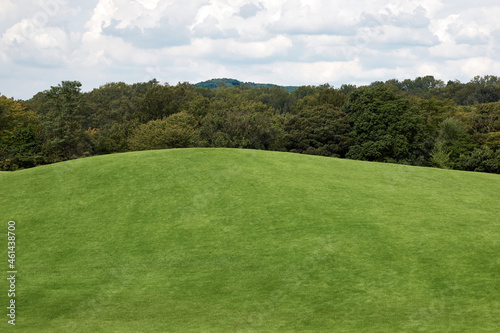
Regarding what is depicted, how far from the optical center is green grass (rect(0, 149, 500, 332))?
38.7 ft

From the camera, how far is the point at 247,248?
16.0 metres

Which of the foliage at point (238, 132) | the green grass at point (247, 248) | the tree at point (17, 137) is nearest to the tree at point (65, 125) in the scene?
the tree at point (17, 137)

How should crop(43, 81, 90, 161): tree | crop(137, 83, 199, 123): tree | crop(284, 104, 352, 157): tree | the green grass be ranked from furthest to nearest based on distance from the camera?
crop(137, 83, 199, 123): tree < crop(43, 81, 90, 161): tree < crop(284, 104, 352, 157): tree < the green grass

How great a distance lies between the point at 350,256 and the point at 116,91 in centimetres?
10477

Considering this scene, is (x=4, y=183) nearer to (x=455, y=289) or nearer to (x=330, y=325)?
(x=330, y=325)

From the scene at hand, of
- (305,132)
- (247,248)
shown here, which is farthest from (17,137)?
(247,248)

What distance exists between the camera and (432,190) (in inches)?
914

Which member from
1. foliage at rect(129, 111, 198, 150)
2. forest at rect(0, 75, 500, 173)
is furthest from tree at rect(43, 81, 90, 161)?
foliage at rect(129, 111, 198, 150)

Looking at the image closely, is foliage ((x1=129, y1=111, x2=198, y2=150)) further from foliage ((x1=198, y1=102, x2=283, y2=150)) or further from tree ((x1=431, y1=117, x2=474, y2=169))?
tree ((x1=431, y1=117, x2=474, y2=169))

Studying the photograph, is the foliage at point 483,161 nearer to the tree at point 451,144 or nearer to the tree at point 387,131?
the tree at point 451,144

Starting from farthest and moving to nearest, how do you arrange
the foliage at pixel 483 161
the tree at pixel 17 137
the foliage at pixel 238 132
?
1. the tree at pixel 17 137
2. the foliage at pixel 238 132
3. the foliage at pixel 483 161

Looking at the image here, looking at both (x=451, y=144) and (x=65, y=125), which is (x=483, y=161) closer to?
(x=451, y=144)

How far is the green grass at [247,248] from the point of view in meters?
11.8

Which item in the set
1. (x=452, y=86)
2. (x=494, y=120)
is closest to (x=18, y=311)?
(x=494, y=120)
